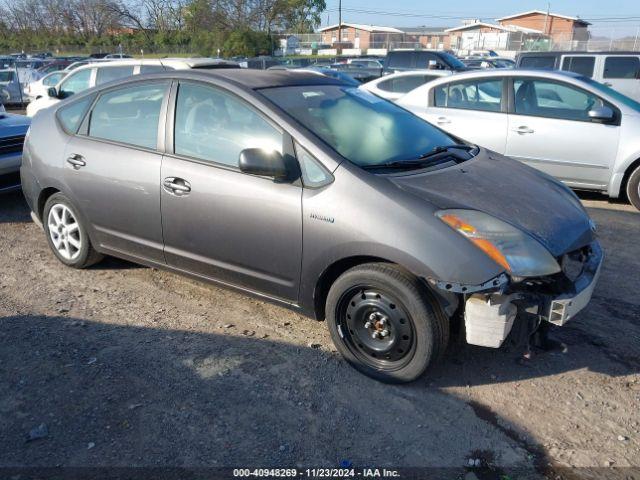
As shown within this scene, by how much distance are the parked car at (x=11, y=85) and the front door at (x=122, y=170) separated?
17965mm

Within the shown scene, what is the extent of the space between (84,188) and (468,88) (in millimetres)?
5243

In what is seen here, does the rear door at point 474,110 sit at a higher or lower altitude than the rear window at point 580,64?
lower

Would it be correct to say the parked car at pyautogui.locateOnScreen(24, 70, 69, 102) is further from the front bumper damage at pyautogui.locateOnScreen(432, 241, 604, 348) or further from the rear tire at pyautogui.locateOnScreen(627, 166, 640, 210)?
the front bumper damage at pyautogui.locateOnScreen(432, 241, 604, 348)

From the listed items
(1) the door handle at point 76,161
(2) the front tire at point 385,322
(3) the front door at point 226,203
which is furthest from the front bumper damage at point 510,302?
(1) the door handle at point 76,161

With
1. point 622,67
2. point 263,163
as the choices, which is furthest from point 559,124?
point 622,67

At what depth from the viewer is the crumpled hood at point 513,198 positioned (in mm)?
3127

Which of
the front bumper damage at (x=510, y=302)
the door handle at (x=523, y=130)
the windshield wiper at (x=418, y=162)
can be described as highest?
the windshield wiper at (x=418, y=162)

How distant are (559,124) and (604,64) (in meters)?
7.47

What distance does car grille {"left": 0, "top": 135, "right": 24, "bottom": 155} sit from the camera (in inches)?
255

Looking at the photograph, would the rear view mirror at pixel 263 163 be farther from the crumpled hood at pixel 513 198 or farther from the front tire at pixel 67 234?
the front tire at pixel 67 234

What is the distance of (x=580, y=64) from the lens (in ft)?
42.4

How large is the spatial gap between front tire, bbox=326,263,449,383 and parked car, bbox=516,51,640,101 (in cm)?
1147

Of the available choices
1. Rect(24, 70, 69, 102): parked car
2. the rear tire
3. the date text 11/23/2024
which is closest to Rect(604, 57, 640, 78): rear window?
the rear tire

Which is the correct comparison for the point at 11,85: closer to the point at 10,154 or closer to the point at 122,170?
the point at 10,154
